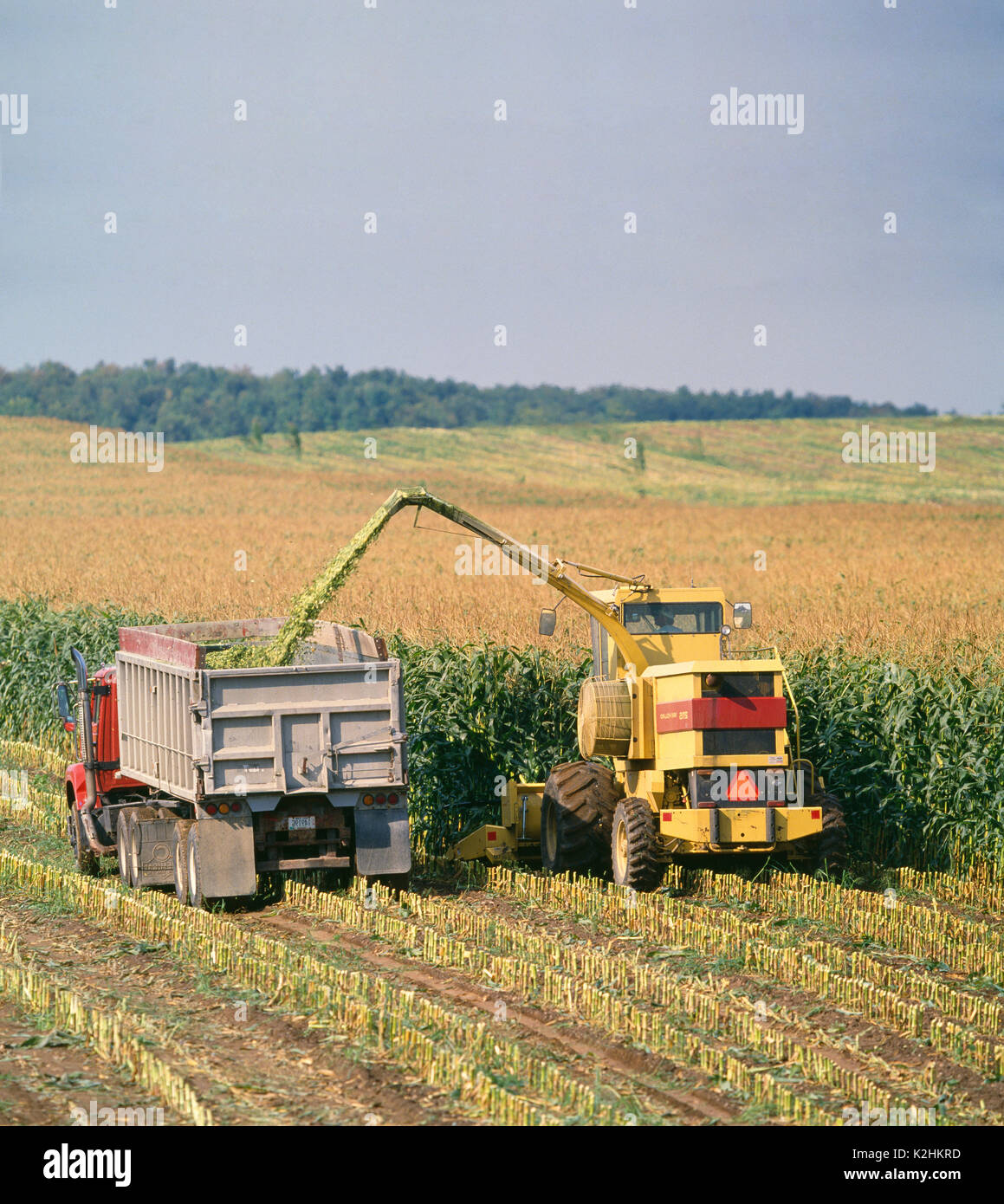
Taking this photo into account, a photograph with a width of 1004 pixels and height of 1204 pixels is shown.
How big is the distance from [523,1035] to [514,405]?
5860 inches

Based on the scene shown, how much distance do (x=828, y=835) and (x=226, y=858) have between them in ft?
18.0

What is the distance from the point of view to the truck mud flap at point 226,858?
12320 millimetres

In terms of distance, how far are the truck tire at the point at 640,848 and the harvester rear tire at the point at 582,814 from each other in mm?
598

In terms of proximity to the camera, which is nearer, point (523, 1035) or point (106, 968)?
point (523, 1035)

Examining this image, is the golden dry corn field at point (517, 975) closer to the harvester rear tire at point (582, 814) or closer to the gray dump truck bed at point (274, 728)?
the harvester rear tire at point (582, 814)

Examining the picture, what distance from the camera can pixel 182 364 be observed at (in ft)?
552

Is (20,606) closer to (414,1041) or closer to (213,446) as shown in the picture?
(414,1041)

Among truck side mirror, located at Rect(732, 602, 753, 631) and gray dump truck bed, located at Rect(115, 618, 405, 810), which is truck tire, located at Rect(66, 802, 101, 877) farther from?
truck side mirror, located at Rect(732, 602, 753, 631)

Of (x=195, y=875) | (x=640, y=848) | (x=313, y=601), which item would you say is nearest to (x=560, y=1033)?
(x=640, y=848)

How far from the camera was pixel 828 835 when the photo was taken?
13.2m

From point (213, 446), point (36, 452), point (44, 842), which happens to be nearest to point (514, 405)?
point (213, 446)

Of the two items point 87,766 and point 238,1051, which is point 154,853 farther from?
point 238,1051

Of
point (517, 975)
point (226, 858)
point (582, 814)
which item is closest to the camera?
point (517, 975)
